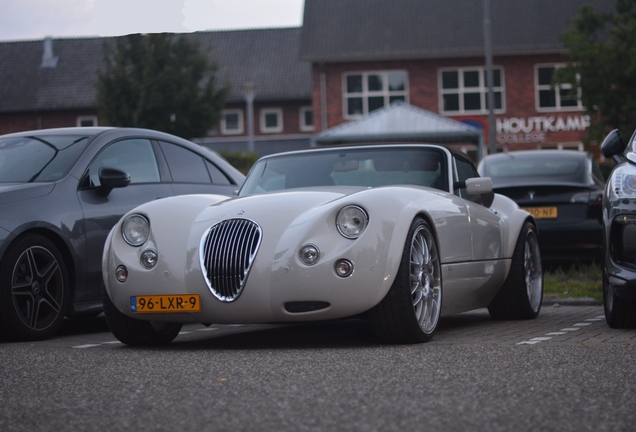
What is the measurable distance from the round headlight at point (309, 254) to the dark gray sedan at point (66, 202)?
220cm

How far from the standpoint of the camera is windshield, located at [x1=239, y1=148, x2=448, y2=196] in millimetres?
7094

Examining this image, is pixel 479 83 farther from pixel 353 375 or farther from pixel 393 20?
pixel 353 375

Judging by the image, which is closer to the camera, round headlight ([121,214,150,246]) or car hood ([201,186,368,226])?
car hood ([201,186,368,226])

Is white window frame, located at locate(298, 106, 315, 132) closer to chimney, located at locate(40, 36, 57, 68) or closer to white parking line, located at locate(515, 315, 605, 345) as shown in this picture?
chimney, located at locate(40, 36, 57, 68)

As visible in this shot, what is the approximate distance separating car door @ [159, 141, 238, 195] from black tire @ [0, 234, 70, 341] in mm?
1614

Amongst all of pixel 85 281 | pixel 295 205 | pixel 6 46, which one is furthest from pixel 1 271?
pixel 6 46

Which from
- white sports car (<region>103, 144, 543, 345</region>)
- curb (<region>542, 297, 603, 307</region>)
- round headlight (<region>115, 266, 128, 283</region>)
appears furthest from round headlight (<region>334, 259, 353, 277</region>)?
curb (<region>542, 297, 603, 307</region>)

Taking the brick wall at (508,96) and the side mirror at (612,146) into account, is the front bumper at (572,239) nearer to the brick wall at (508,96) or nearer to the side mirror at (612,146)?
the side mirror at (612,146)

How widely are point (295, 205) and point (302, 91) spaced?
162 feet

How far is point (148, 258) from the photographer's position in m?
6.08

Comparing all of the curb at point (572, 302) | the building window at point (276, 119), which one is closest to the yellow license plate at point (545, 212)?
the curb at point (572, 302)

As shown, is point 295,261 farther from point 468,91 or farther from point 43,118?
point 43,118

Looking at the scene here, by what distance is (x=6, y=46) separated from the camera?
59.3 metres

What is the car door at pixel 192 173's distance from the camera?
872 cm
